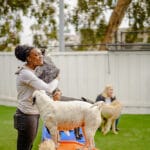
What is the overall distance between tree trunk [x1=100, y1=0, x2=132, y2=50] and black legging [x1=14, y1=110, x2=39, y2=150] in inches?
373

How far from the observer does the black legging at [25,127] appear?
380 cm

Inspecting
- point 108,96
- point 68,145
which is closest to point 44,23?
point 108,96

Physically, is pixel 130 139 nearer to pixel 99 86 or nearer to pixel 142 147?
pixel 142 147

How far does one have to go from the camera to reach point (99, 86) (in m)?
11.1

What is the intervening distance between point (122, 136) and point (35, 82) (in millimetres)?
4594

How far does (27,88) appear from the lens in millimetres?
3766

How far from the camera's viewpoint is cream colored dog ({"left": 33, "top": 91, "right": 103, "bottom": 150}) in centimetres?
361

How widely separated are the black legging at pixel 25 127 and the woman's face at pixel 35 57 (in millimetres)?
420

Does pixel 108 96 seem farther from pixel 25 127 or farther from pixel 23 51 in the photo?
pixel 23 51

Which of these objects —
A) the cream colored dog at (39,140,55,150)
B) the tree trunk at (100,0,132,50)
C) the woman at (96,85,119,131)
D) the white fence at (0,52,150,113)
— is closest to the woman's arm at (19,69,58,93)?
the cream colored dog at (39,140,55,150)

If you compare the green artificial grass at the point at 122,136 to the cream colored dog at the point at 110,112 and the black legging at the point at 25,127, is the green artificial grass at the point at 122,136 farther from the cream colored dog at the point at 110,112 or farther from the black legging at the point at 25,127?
the black legging at the point at 25,127

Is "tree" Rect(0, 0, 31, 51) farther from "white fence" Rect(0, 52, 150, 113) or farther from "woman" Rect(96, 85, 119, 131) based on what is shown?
"woman" Rect(96, 85, 119, 131)

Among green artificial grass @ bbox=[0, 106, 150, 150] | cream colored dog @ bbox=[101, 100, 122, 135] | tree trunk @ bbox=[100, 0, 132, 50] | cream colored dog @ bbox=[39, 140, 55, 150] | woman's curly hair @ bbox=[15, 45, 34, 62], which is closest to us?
cream colored dog @ bbox=[39, 140, 55, 150]

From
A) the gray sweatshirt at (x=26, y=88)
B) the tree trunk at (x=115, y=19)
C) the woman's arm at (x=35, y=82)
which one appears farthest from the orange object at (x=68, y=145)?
the tree trunk at (x=115, y=19)
